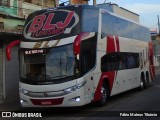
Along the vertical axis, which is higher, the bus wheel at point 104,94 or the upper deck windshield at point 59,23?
the upper deck windshield at point 59,23

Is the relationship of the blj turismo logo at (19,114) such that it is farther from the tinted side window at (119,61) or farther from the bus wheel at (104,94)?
the tinted side window at (119,61)

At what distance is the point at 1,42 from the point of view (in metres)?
19.1

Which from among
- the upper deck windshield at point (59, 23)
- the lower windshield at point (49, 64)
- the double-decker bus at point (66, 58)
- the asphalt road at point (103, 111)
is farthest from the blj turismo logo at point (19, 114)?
the upper deck windshield at point (59, 23)

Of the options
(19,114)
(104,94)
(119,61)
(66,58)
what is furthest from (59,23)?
(119,61)

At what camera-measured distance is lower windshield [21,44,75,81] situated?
523 inches

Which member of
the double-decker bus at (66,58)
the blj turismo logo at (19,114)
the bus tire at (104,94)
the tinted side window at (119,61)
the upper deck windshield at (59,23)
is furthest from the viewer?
the tinted side window at (119,61)

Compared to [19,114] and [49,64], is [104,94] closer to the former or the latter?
[49,64]

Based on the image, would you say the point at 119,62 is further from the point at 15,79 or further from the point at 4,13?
the point at 4,13

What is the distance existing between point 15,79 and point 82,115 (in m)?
7.82

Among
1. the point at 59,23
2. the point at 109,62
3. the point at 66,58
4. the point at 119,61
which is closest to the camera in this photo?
the point at 66,58

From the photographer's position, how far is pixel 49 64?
44.2 feet

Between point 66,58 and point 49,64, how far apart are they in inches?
25.5

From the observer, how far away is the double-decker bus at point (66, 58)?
43.4 ft

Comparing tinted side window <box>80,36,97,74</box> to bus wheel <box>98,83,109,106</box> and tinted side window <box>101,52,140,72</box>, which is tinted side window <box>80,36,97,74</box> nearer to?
tinted side window <box>101,52,140,72</box>
